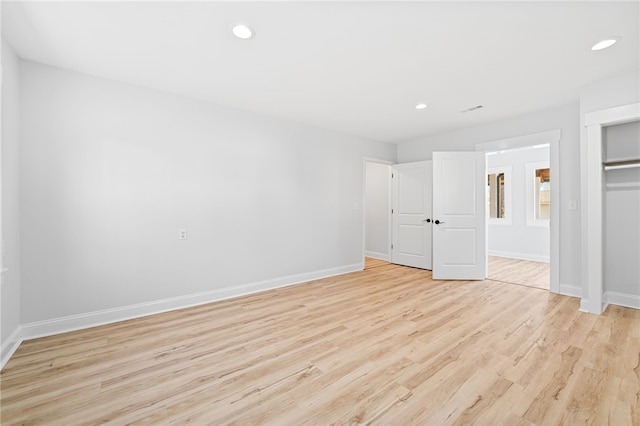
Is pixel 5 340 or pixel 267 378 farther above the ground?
pixel 5 340

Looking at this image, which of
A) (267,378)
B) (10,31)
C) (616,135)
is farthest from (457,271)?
(10,31)

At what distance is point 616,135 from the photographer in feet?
10.7

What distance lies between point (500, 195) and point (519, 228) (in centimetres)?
95

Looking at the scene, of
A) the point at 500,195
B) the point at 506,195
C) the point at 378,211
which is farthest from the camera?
the point at 500,195

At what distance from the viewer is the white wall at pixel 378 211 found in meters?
6.23

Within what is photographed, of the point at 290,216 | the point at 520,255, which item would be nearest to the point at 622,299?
the point at 520,255

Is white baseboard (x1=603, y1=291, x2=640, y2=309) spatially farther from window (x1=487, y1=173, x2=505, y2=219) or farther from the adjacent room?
window (x1=487, y1=173, x2=505, y2=219)

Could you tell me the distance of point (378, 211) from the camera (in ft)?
21.1

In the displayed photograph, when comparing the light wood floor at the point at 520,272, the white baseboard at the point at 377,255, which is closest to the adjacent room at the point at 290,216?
the light wood floor at the point at 520,272

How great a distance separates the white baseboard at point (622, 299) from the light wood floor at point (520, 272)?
681 millimetres

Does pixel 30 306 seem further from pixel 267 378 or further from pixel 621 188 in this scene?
pixel 621 188

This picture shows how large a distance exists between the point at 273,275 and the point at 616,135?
4761 millimetres

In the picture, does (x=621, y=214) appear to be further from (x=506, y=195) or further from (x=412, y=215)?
(x=506, y=195)

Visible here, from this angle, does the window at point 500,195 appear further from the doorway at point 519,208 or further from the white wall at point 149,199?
the white wall at point 149,199
